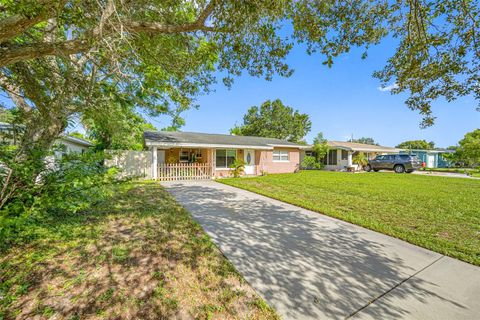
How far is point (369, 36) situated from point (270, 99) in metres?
33.4

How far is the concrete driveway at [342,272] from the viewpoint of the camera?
2.27m

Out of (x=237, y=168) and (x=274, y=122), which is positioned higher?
(x=274, y=122)

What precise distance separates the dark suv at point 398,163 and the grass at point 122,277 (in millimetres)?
21356

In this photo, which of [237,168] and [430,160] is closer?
[237,168]

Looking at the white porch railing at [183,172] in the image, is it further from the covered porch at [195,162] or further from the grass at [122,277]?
the grass at [122,277]

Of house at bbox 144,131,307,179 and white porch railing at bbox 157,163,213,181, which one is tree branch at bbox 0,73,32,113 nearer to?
house at bbox 144,131,307,179

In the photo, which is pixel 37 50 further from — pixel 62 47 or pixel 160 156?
pixel 160 156

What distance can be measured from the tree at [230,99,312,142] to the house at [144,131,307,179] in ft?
60.0

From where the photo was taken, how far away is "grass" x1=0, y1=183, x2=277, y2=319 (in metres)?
2.15

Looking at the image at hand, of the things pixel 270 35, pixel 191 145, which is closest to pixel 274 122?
pixel 191 145

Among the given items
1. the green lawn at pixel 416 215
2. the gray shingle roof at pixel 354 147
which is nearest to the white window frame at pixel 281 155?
the gray shingle roof at pixel 354 147

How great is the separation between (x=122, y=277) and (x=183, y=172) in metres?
10.7

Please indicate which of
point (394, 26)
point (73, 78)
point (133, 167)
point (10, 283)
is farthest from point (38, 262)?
point (133, 167)

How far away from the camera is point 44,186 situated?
2447 mm
